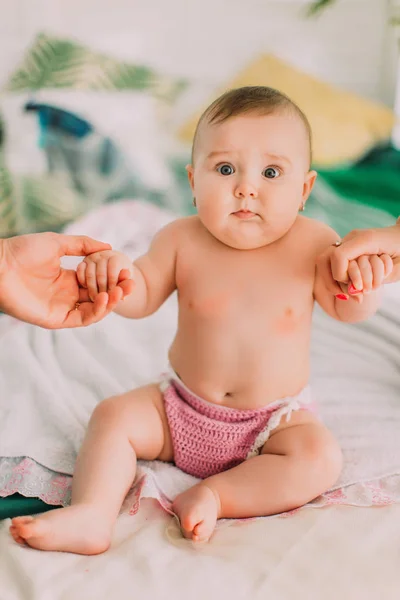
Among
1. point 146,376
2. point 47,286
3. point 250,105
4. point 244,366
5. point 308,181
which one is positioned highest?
point 250,105

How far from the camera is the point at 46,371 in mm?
1165

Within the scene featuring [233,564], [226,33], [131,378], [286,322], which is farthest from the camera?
[226,33]

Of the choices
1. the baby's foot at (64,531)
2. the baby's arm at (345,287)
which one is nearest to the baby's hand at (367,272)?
the baby's arm at (345,287)

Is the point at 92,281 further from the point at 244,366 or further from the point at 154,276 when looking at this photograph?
the point at 244,366

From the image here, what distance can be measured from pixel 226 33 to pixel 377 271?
1.89 metres

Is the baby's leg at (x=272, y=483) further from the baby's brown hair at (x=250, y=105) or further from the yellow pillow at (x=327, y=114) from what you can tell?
the yellow pillow at (x=327, y=114)

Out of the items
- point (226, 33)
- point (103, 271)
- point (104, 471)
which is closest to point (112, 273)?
point (103, 271)

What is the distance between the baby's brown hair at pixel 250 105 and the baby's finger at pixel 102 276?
24cm

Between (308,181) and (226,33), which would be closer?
(308,181)

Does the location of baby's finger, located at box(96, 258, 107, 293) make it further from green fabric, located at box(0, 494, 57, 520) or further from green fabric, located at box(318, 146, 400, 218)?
green fabric, located at box(318, 146, 400, 218)

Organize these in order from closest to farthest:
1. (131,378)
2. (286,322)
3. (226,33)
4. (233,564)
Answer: (233,564) → (286,322) → (131,378) → (226,33)

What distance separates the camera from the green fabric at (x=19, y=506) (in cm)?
87

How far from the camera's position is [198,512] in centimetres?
80

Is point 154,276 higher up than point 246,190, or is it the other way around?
point 246,190
